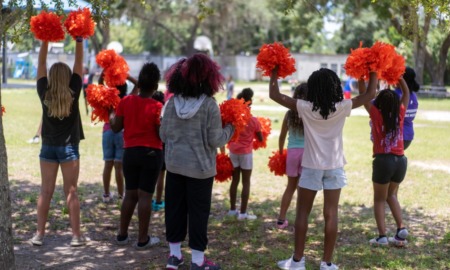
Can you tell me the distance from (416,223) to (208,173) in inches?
139

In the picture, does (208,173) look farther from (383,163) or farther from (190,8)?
(190,8)

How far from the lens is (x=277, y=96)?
5.05 metres

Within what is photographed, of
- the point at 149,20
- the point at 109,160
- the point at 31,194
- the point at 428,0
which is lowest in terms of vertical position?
the point at 31,194

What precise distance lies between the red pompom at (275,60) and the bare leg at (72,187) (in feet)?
6.96

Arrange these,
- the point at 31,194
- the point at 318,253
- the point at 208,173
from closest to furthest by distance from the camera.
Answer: the point at 208,173
the point at 318,253
the point at 31,194

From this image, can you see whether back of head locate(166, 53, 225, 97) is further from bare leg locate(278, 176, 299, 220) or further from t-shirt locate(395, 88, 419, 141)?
t-shirt locate(395, 88, 419, 141)

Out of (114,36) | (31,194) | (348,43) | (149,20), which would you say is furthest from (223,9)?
(31,194)

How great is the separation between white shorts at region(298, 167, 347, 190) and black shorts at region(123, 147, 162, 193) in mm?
1551

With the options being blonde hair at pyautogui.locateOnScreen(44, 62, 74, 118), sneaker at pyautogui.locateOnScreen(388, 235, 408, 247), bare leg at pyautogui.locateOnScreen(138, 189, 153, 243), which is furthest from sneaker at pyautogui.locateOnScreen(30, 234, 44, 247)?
sneaker at pyautogui.locateOnScreen(388, 235, 408, 247)

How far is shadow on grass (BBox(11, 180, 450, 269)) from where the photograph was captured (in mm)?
5527

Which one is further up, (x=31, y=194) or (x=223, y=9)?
(x=223, y=9)

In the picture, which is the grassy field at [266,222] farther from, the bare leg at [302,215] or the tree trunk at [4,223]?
the tree trunk at [4,223]

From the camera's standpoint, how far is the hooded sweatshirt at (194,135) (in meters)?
4.86

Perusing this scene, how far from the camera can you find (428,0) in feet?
18.1
